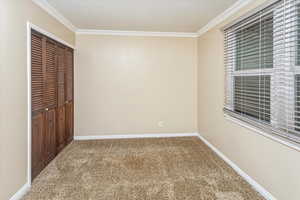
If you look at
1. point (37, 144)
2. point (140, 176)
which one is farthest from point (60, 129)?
point (140, 176)

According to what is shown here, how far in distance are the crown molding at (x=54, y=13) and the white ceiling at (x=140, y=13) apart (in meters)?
0.06

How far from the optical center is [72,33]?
4066mm

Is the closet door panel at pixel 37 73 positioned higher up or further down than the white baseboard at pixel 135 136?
higher up

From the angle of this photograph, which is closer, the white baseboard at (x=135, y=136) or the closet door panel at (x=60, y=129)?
the closet door panel at (x=60, y=129)

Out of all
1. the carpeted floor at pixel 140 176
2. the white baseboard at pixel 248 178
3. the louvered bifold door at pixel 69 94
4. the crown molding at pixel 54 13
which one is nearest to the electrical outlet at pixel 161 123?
the carpeted floor at pixel 140 176

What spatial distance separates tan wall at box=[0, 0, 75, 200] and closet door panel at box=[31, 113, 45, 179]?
217mm

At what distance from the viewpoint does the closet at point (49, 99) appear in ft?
8.51

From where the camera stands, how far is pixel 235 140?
9.49 ft

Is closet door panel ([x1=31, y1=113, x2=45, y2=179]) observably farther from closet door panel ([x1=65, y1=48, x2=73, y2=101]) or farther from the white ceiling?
the white ceiling

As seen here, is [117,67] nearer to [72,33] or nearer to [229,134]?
[72,33]

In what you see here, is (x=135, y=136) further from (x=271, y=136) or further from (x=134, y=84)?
(x=271, y=136)

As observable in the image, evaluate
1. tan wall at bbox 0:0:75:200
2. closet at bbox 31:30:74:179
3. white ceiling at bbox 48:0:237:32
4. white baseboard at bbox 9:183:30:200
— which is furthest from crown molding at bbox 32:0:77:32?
white baseboard at bbox 9:183:30:200

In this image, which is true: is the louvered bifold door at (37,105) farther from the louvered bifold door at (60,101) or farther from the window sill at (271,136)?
the window sill at (271,136)

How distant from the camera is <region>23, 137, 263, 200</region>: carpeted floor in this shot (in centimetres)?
228
